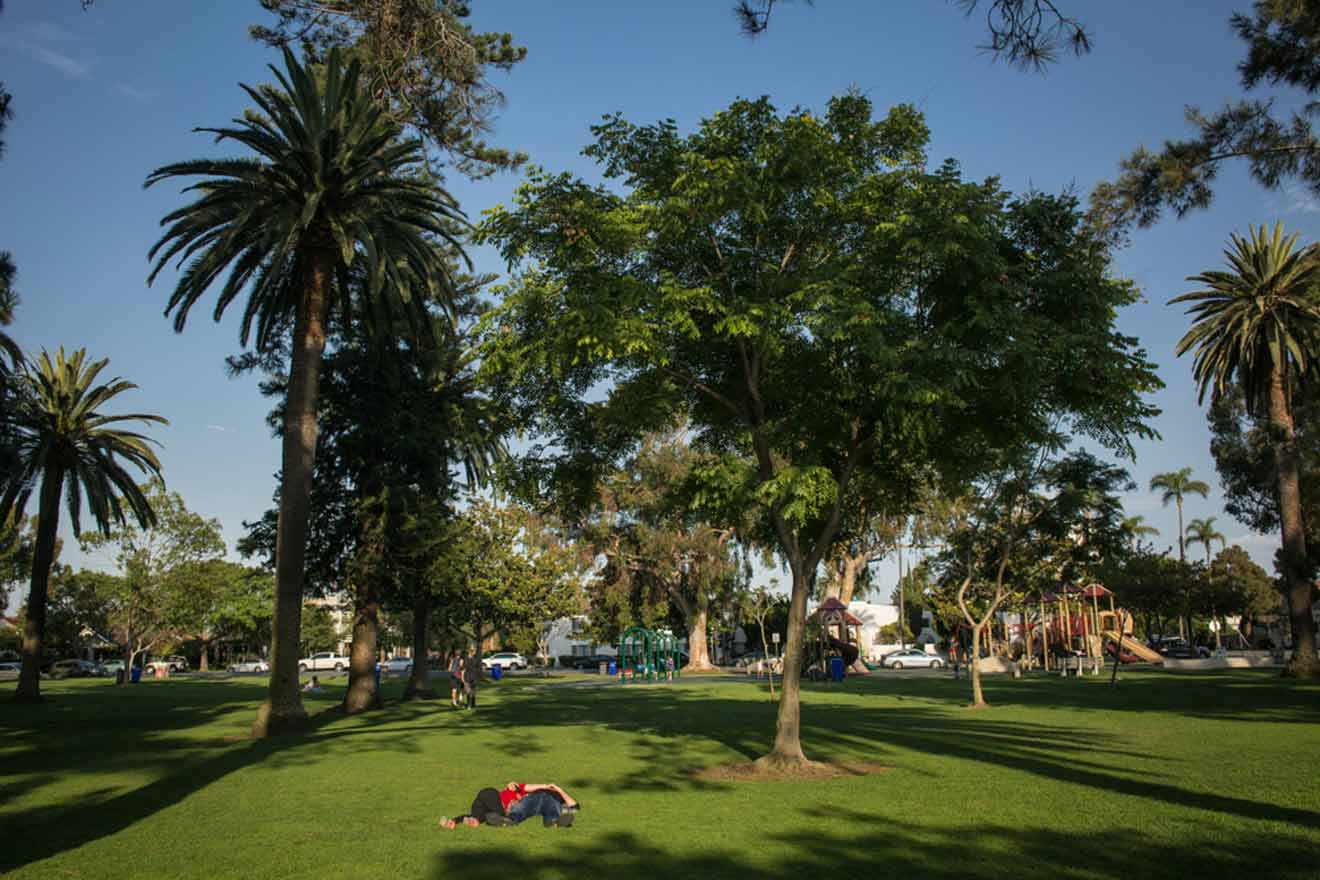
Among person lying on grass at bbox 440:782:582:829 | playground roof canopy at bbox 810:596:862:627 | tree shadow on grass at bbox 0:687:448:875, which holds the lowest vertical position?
tree shadow on grass at bbox 0:687:448:875

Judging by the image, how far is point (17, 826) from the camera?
11.1m

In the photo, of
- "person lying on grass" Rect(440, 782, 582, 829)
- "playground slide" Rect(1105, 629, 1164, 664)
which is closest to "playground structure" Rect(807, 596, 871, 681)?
"playground slide" Rect(1105, 629, 1164, 664)

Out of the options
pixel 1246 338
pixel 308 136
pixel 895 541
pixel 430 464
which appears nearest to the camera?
pixel 308 136

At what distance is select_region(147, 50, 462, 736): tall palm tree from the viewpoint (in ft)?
74.5

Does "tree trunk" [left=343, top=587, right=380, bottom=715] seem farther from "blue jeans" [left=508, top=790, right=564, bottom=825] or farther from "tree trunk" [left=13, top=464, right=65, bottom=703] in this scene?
"blue jeans" [left=508, top=790, right=564, bottom=825]

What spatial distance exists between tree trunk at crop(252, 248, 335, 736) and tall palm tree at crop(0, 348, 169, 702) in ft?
62.3

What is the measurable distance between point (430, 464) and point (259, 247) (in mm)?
10255

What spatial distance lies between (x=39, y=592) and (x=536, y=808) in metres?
34.3

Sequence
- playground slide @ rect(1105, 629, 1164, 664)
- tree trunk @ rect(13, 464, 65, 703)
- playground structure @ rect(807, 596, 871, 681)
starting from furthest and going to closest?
playground slide @ rect(1105, 629, 1164, 664)
playground structure @ rect(807, 596, 871, 681)
tree trunk @ rect(13, 464, 65, 703)

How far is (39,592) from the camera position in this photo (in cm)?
3591

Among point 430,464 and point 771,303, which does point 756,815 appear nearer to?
point 771,303

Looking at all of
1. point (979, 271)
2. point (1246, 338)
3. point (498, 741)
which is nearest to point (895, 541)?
point (1246, 338)

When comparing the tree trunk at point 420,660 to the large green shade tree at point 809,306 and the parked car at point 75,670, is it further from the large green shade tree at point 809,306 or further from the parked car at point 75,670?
the parked car at point 75,670

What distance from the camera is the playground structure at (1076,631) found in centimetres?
4738
